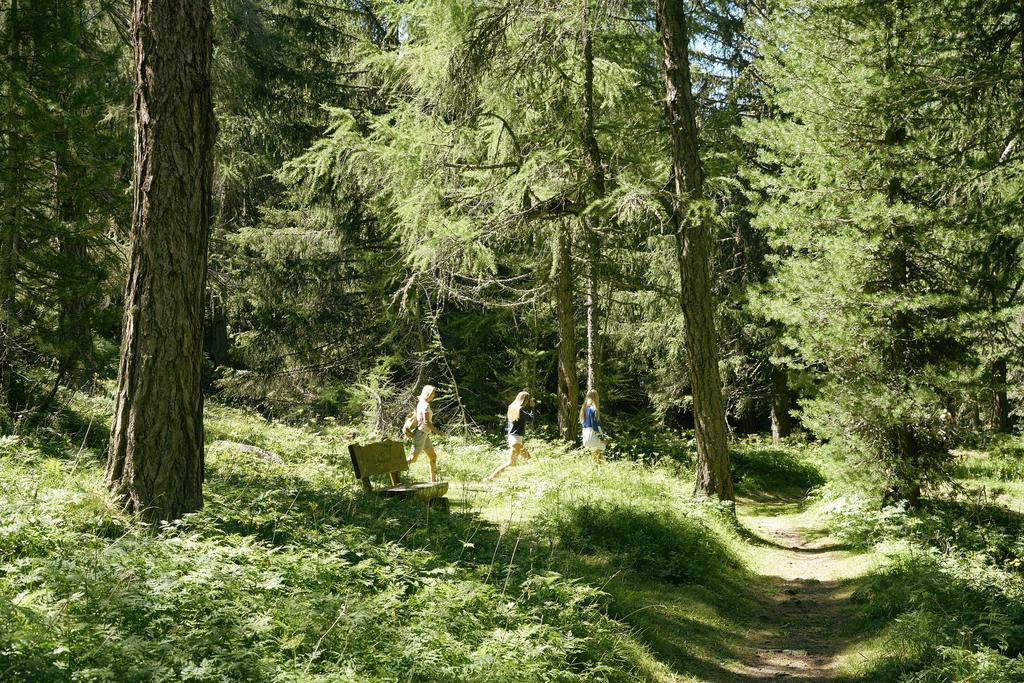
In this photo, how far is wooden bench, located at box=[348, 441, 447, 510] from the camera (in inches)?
360

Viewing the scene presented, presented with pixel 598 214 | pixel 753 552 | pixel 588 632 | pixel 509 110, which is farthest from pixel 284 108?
pixel 588 632

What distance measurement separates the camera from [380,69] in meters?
17.9

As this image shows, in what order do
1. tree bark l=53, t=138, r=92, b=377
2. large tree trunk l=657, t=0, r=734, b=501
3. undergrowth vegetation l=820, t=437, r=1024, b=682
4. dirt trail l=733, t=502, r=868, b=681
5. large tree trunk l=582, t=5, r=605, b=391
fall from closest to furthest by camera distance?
undergrowth vegetation l=820, t=437, r=1024, b=682, dirt trail l=733, t=502, r=868, b=681, tree bark l=53, t=138, r=92, b=377, large tree trunk l=657, t=0, r=734, b=501, large tree trunk l=582, t=5, r=605, b=391

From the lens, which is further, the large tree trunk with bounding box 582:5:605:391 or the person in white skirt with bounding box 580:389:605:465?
the person in white skirt with bounding box 580:389:605:465

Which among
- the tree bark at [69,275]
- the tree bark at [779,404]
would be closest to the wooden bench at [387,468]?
the tree bark at [69,275]

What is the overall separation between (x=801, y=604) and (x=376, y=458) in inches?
193

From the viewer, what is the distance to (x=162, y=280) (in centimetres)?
633

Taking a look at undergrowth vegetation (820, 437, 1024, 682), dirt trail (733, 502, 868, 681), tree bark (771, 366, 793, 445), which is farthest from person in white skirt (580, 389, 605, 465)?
tree bark (771, 366, 793, 445)

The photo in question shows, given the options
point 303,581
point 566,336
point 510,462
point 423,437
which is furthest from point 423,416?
point 303,581

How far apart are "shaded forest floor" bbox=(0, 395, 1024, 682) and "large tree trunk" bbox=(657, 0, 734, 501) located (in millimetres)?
660

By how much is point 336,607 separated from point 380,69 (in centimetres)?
1514

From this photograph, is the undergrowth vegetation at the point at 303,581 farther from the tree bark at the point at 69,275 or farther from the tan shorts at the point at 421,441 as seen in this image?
the tan shorts at the point at 421,441

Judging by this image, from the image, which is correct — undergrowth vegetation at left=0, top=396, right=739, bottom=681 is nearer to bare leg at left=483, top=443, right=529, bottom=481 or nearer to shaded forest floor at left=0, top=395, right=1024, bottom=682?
shaded forest floor at left=0, top=395, right=1024, bottom=682

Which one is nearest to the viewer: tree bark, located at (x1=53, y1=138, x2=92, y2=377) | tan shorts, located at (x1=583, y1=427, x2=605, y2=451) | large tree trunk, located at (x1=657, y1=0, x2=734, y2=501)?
tree bark, located at (x1=53, y1=138, x2=92, y2=377)
